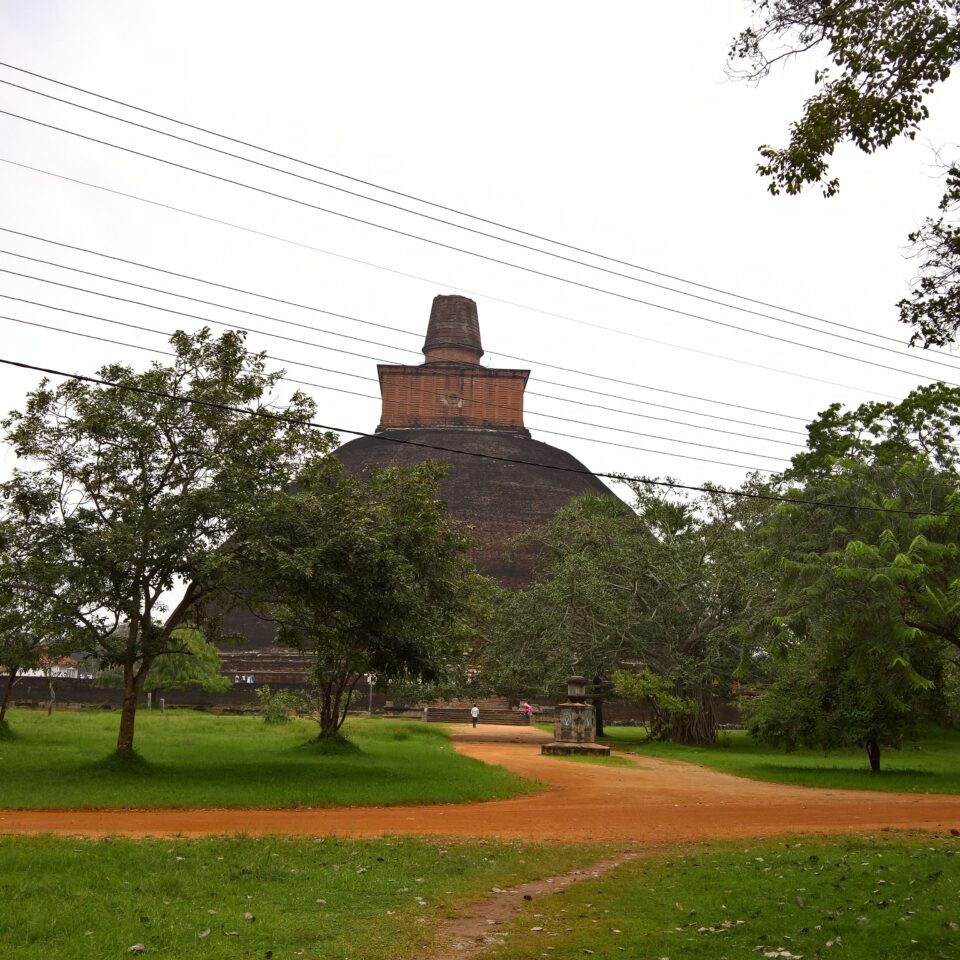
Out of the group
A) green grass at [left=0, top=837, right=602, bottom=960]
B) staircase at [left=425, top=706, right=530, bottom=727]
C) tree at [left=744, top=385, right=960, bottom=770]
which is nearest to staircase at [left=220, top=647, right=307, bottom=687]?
staircase at [left=425, top=706, right=530, bottom=727]

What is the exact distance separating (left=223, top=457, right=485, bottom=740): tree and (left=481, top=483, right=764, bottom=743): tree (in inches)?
497

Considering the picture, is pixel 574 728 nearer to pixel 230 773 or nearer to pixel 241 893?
pixel 230 773

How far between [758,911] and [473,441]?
49889 millimetres

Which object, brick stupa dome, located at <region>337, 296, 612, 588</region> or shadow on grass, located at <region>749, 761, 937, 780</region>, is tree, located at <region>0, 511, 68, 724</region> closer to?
shadow on grass, located at <region>749, 761, 937, 780</region>

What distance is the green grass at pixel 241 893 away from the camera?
673 cm

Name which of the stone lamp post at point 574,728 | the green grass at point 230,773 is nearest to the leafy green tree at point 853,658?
the stone lamp post at point 574,728

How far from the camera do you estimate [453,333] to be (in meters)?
63.2

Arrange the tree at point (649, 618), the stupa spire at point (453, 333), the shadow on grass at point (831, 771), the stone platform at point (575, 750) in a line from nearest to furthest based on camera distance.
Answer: the shadow on grass at point (831, 771) < the stone platform at point (575, 750) < the tree at point (649, 618) < the stupa spire at point (453, 333)

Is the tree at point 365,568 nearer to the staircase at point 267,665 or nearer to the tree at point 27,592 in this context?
the tree at point 27,592

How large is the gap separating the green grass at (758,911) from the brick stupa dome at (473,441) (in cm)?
4131

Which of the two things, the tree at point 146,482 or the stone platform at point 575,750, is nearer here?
the tree at point 146,482

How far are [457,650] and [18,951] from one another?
1380 centimetres

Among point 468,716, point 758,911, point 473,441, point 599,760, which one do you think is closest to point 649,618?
point 599,760

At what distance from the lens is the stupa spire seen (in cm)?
6281
